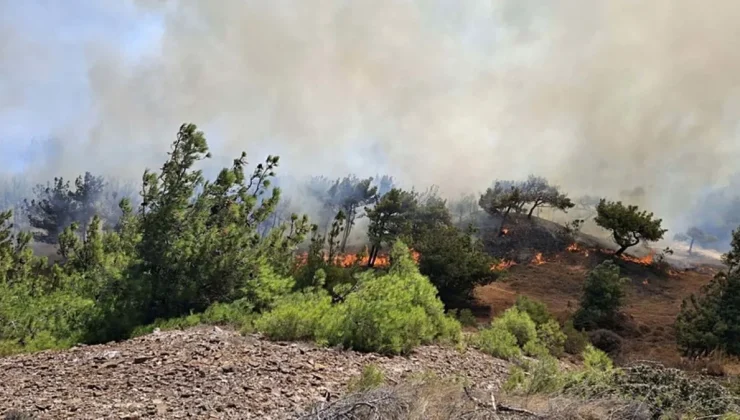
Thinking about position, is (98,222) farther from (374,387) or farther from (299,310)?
(374,387)

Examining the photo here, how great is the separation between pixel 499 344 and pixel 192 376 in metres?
5.45

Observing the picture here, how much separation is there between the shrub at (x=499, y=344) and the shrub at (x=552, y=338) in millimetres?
1587

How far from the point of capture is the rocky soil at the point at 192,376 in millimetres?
4227

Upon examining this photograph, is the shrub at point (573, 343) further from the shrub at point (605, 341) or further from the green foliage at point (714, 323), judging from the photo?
the green foliage at point (714, 323)

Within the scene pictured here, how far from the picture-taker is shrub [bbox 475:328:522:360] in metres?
8.67

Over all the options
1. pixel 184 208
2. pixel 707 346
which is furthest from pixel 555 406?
pixel 707 346

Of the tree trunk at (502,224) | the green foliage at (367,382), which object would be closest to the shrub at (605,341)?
the green foliage at (367,382)

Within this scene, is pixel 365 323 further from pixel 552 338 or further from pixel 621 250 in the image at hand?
pixel 621 250

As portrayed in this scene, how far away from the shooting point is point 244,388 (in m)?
4.71

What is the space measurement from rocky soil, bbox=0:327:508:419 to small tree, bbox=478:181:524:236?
28788 millimetres

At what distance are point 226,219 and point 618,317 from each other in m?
13.7

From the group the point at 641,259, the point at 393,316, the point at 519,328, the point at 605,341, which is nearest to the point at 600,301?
the point at 605,341

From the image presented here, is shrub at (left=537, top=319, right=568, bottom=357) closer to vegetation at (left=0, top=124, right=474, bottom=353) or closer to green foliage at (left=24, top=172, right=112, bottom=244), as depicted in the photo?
vegetation at (left=0, top=124, right=474, bottom=353)

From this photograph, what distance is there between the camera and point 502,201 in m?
35.0
